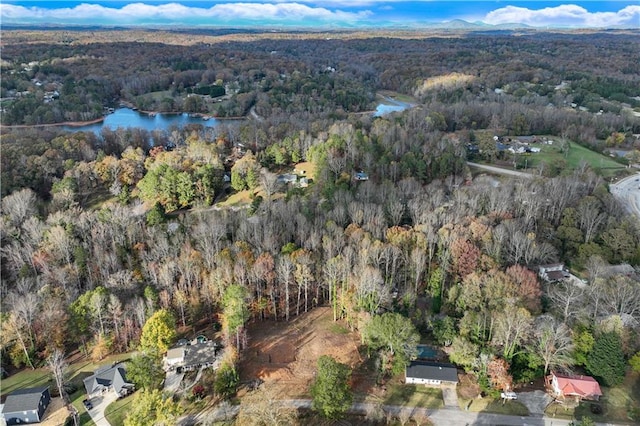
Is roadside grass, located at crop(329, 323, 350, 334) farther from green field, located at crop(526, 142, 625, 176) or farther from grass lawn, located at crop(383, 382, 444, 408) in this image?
green field, located at crop(526, 142, 625, 176)

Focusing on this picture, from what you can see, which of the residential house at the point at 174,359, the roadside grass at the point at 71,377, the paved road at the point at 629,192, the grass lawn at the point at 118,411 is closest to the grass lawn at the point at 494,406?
the residential house at the point at 174,359

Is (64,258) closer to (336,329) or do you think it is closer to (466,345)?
(336,329)

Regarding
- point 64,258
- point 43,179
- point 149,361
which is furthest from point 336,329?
point 43,179

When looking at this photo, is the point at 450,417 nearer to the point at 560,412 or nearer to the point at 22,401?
the point at 560,412

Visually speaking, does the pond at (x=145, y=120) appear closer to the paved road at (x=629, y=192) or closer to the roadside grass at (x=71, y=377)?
the roadside grass at (x=71, y=377)

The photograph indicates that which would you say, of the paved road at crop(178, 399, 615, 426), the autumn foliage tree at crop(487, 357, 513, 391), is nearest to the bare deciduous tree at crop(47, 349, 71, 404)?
the paved road at crop(178, 399, 615, 426)
